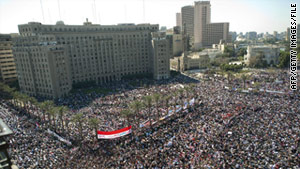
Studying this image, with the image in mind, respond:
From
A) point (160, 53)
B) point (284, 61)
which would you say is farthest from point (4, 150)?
point (284, 61)

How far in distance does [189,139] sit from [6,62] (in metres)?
99.0

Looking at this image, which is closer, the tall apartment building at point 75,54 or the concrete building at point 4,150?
the concrete building at point 4,150

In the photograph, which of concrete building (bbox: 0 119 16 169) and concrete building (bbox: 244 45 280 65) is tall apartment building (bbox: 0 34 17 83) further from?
concrete building (bbox: 244 45 280 65)

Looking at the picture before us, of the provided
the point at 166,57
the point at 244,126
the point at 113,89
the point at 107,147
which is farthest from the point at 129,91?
the point at 244,126

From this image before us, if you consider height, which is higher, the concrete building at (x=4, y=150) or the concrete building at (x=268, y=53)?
the concrete building at (x=4, y=150)

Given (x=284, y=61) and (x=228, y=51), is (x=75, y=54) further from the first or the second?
(x=228, y=51)

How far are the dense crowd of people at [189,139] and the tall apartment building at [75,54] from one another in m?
22.2

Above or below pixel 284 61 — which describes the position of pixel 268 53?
above

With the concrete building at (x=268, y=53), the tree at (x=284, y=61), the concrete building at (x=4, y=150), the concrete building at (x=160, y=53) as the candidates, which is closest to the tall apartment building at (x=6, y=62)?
the concrete building at (x=160, y=53)

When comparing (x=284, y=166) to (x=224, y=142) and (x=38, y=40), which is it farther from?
(x=38, y=40)

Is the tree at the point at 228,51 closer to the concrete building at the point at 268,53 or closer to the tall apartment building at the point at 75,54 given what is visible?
the concrete building at the point at 268,53

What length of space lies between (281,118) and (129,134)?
3456 centimetres

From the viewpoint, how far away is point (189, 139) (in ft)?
137

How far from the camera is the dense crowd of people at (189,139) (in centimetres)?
3534
